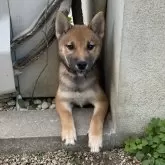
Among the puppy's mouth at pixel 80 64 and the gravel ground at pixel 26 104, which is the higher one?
the puppy's mouth at pixel 80 64

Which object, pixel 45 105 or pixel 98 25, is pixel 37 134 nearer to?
pixel 45 105

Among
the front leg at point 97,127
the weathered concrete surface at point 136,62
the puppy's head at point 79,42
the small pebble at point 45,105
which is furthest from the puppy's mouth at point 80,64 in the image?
the small pebble at point 45,105

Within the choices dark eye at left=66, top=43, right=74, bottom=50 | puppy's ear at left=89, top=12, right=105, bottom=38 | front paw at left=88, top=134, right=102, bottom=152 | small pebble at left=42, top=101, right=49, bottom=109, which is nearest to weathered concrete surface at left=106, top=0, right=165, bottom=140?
puppy's ear at left=89, top=12, right=105, bottom=38

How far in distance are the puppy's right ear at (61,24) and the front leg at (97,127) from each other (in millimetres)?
689

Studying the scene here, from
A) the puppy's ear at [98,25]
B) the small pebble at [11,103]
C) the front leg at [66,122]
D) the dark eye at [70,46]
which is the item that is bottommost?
the small pebble at [11,103]

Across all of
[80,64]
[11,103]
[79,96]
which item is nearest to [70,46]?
[80,64]

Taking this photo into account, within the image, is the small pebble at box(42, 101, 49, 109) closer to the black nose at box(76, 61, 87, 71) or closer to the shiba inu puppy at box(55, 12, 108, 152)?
the shiba inu puppy at box(55, 12, 108, 152)

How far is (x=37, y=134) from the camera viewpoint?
3.19 metres

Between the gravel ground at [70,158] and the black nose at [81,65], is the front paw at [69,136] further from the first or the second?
the black nose at [81,65]

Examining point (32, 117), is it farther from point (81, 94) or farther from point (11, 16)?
point (11, 16)

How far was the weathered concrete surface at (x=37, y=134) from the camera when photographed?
10.4 ft

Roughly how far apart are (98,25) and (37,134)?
1.02m

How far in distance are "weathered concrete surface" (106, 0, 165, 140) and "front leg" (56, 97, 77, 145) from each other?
35 centimetres

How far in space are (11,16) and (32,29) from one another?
0.21 meters
